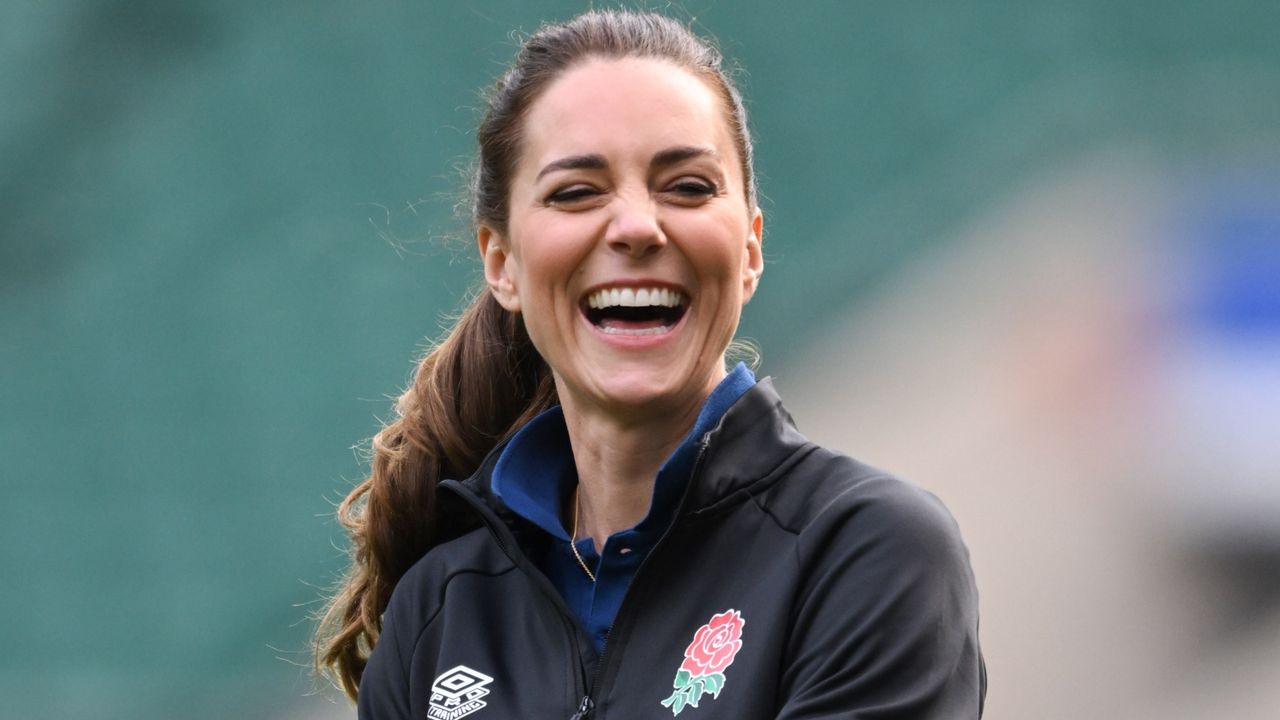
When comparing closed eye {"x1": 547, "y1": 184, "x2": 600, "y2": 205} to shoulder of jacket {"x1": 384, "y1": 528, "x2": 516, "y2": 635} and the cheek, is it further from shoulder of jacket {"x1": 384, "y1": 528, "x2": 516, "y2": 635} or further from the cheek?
shoulder of jacket {"x1": 384, "y1": 528, "x2": 516, "y2": 635}

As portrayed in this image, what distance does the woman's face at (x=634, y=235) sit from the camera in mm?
2203

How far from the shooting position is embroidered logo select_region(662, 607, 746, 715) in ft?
6.63

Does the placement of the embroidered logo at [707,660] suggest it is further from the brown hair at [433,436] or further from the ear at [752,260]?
the brown hair at [433,436]

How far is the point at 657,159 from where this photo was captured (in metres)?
2.22

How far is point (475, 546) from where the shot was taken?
2.46 m

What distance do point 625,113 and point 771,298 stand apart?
6.26m

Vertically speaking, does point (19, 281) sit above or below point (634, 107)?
above

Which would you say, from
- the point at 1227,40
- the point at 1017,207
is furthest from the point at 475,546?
the point at 1227,40

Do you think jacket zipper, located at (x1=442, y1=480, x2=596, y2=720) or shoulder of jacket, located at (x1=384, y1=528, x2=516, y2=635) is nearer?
jacket zipper, located at (x1=442, y1=480, x2=596, y2=720)

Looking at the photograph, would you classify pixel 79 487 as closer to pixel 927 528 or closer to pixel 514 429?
pixel 514 429

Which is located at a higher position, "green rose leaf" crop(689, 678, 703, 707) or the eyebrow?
the eyebrow

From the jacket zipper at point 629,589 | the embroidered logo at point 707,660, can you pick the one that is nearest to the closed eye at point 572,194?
the jacket zipper at point 629,589

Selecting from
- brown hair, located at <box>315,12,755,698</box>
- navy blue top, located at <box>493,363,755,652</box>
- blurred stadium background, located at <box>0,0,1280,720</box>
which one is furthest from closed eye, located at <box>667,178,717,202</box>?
blurred stadium background, located at <box>0,0,1280,720</box>

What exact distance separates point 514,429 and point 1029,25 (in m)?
7.02
